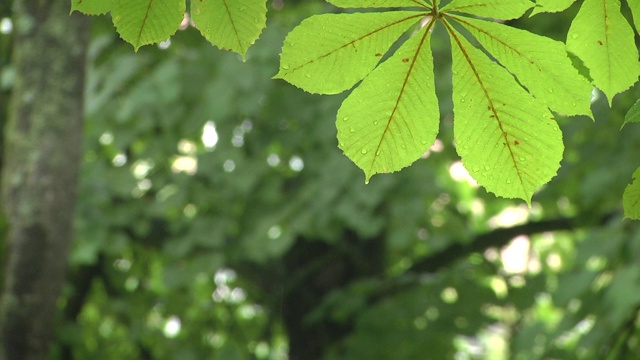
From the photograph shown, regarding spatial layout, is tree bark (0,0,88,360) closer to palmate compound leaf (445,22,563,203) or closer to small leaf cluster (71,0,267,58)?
small leaf cluster (71,0,267,58)

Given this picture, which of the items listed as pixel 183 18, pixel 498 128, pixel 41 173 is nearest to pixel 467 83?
pixel 498 128

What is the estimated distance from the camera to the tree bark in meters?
1.93

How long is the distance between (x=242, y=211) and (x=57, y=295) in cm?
124

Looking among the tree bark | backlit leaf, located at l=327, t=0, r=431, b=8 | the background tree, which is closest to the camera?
backlit leaf, located at l=327, t=0, r=431, b=8

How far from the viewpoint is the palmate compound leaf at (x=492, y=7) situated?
0.67 meters

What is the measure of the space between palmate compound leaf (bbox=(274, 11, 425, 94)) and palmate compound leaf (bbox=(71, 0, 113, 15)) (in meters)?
0.16

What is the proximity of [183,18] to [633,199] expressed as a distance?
441mm

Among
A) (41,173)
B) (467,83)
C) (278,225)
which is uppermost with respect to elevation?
(467,83)

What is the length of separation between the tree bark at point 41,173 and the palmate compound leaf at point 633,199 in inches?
60.4

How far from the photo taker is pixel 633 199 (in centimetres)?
74

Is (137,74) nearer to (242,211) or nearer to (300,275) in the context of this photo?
(242,211)

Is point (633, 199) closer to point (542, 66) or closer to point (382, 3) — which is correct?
point (542, 66)

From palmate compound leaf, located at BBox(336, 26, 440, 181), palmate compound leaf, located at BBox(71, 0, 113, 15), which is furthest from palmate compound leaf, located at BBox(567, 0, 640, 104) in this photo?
palmate compound leaf, located at BBox(71, 0, 113, 15)

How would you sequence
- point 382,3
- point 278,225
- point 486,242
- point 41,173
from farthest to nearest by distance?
1. point 486,242
2. point 278,225
3. point 41,173
4. point 382,3
